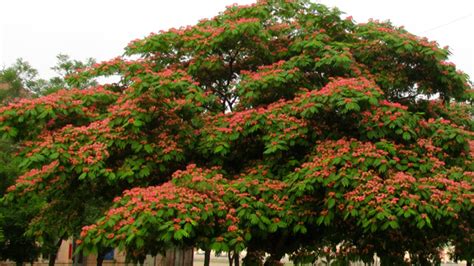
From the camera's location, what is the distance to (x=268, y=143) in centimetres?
927

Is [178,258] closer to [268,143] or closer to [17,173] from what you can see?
[17,173]

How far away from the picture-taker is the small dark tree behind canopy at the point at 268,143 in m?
8.28

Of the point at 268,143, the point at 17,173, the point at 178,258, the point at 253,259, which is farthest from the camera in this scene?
the point at 178,258

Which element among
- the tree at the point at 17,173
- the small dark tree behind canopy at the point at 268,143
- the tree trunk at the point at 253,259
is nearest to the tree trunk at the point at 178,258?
the tree at the point at 17,173

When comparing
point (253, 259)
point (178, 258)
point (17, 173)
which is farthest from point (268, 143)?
point (178, 258)

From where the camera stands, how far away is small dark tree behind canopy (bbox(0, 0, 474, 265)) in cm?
828

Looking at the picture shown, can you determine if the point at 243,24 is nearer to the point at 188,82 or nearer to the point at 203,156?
the point at 188,82

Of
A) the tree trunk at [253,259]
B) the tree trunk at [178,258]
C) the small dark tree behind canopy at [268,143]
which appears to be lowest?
the tree trunk at [253,259]

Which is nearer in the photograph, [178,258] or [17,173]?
[17,173]

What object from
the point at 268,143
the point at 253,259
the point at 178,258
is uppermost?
the point at 268,143

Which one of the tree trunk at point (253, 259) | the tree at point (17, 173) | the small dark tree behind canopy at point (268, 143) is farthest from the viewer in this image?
the tree at point (17, 173)

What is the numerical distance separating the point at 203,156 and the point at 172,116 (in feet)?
2.82

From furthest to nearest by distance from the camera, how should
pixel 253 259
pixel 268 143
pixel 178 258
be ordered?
pixel 178 258 → pixel 253 259 → pixel 268 143

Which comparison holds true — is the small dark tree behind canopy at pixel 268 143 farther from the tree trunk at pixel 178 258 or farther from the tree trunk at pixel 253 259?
the tree trunk at pixel 178 258
